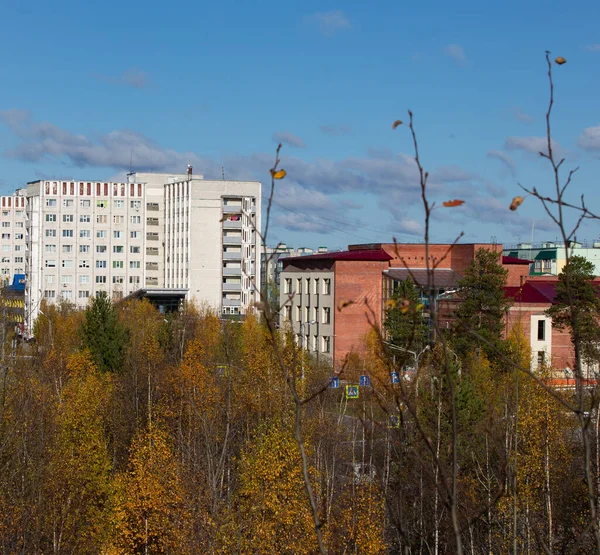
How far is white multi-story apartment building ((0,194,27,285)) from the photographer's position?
137 metres

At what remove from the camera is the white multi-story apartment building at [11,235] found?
13712 centimetres

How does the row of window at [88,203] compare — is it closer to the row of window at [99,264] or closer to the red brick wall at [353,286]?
the row of window at [99,264]

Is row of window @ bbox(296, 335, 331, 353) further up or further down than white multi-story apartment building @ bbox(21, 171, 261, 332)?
further down

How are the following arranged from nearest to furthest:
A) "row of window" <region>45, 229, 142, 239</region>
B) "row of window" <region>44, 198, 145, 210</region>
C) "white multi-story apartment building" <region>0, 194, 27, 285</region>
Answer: "row of window" <region>44, 198, 145, 210</region>
"row of window" <region>45, 229, 142, 239</region>
"white multi-story apartment building" <region>0, 194, 27, 285</region>

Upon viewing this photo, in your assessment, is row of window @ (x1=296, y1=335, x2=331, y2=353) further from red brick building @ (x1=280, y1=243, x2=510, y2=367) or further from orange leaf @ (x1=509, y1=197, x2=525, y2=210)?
orange leaf @ (x1=509, y1=197, x2=525, y2=210)

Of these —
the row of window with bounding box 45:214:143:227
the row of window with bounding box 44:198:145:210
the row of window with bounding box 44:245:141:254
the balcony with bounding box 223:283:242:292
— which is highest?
the row of window with bounding box 44:198:145:210

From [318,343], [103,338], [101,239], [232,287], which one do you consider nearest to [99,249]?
[101,239]

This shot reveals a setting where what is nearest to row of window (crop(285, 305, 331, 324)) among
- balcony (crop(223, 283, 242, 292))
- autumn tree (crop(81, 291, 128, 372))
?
autumn tree (crop(81, 291, 128, 372))

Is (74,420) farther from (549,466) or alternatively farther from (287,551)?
(549,466)

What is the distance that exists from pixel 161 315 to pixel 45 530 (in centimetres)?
5483

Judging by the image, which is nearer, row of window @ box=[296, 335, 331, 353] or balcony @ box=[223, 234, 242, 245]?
row of window @ box=[296, 335, 331, 353]

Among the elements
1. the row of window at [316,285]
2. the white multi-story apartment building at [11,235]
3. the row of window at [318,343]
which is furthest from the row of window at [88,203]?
the white multi-story apartment building at [11,235]

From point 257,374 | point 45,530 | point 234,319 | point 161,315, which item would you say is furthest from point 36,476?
point 161,315

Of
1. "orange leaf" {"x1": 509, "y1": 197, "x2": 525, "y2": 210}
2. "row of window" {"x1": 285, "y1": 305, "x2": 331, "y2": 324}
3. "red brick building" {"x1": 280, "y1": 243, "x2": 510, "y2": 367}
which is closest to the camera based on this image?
"orange leaf" {"x1": 509, "y1": 197, "x2": 525, "y2": 210}
